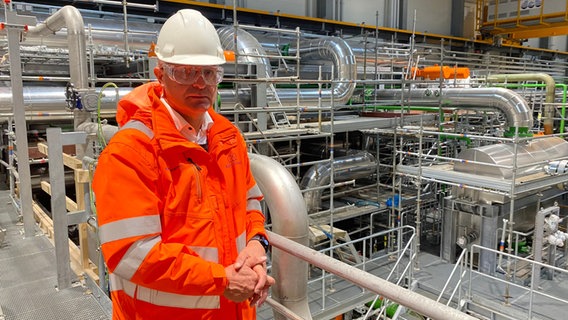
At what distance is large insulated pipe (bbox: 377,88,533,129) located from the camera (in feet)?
23.0

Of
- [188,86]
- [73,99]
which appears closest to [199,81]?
[188,86]

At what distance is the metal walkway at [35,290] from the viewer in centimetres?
259

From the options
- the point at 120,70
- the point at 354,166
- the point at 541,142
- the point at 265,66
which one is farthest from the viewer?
the point at 354,166

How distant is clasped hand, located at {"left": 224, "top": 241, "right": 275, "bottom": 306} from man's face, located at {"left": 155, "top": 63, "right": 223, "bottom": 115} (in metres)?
0.49

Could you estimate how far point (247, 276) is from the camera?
1.35 metres

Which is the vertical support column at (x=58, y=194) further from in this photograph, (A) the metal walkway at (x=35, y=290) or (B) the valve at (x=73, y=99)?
(B) the valve at (x=73, y=99)

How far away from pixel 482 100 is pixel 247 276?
23.8ft

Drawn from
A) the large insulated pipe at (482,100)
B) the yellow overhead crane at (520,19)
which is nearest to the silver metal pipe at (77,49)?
the large insulated pipe at (482,100)

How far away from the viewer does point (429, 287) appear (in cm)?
670

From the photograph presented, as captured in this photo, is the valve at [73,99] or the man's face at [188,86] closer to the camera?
the man's face at [188,86]

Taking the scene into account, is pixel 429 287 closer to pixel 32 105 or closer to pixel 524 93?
pixel 32 105

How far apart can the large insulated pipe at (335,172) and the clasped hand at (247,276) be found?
5.56 meters

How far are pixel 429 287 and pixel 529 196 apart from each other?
238cm

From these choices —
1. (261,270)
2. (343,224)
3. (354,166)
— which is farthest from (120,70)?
(261,270)
